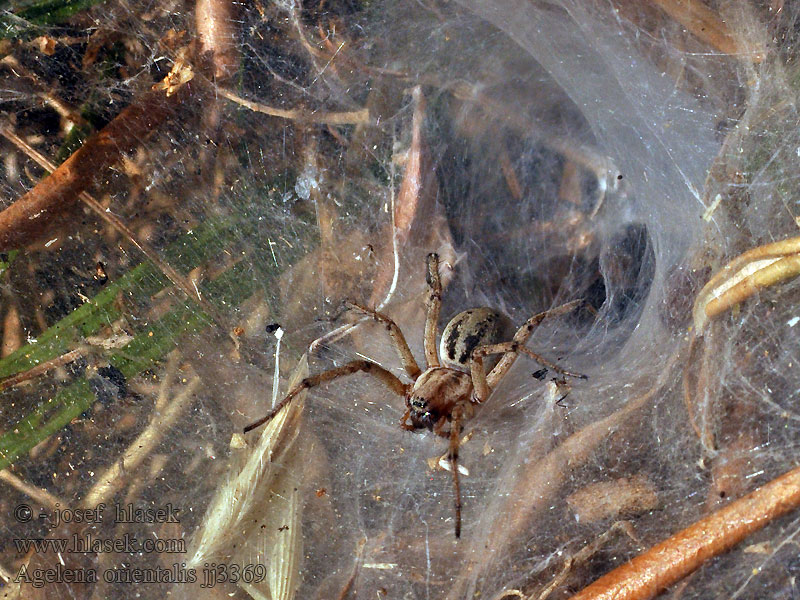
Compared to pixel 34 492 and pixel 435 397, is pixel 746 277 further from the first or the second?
pixel 34 492

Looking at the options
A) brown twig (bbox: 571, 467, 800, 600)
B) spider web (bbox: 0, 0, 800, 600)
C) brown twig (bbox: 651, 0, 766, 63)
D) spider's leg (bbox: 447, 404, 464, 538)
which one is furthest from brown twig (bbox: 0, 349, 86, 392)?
brown twig (bbox: 651, 0, 766, 63)

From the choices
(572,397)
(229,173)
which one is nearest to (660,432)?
(572,397)

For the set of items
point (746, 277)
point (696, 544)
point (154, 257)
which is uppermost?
point (154, 257)

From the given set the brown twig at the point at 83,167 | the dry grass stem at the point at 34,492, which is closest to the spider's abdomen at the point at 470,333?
the brown twig at the point at 83,167

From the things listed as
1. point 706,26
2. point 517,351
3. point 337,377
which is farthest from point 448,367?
point 706,26

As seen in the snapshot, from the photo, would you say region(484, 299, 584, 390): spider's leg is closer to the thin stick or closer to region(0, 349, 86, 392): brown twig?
the thin stick

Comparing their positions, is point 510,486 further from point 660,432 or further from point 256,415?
point 256,415
